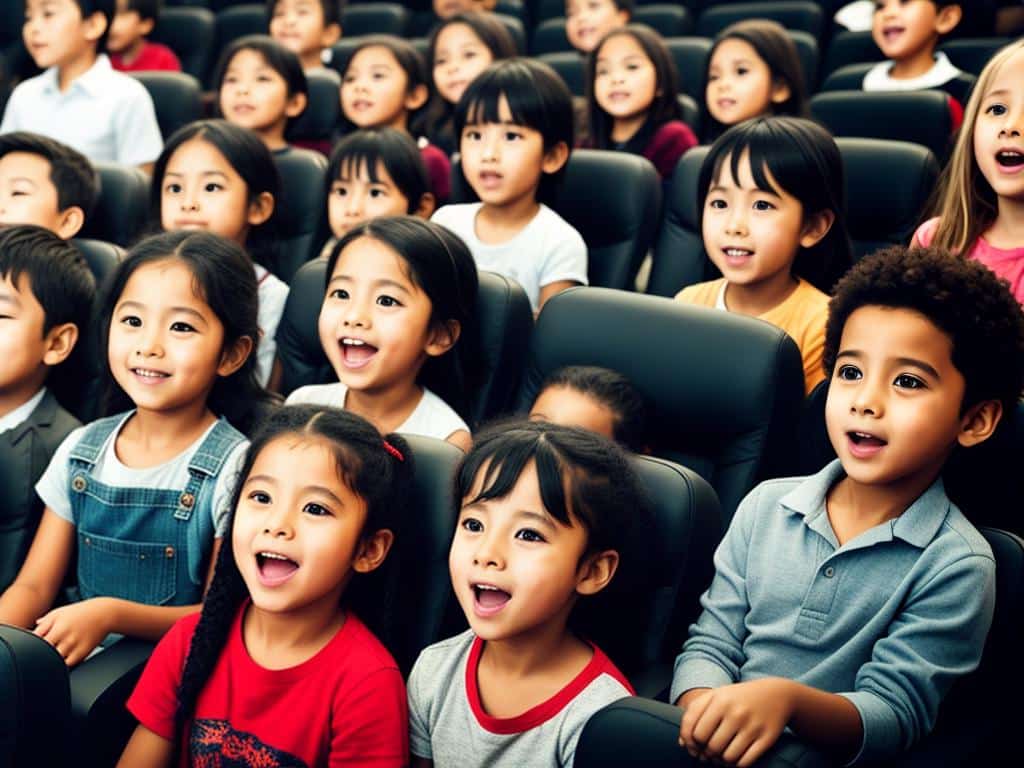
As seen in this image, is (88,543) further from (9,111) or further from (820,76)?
(820,76)

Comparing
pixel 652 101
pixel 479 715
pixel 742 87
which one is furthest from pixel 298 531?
pixel 652 101

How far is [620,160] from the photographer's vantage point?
2867 mm

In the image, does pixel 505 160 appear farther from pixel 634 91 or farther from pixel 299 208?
pixel 634 91

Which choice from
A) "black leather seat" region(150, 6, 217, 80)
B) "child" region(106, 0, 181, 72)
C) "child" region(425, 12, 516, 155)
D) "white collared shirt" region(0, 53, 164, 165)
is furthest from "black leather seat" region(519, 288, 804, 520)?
"black leather seat" region(150, 6, 217, 80)

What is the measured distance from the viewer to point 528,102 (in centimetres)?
286

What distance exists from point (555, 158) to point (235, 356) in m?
1.09

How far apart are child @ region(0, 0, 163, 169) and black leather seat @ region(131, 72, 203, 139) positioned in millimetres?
43

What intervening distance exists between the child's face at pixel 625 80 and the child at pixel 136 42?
1805 mm

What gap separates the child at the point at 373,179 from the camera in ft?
9.47

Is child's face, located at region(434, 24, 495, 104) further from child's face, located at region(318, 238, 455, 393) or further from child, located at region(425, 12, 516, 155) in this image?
child's face, located at region(318, 238, 455, 393)

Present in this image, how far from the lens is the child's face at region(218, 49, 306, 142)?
3.63 m

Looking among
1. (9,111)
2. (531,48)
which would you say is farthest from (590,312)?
(531,48)

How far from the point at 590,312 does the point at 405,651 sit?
0.60 meters

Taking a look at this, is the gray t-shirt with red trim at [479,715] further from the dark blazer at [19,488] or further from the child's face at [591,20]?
the child's face at [591,20]
